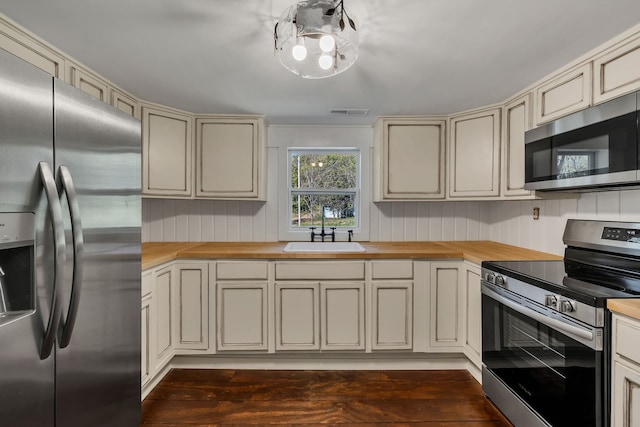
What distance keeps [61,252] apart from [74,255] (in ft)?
0.22

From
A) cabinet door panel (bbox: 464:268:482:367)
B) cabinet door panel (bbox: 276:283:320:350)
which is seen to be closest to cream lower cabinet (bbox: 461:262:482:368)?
cabinet door panel (bbox: 464:268:482:367)

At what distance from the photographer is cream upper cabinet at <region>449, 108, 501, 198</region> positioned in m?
2.50

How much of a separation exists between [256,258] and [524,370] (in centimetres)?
174

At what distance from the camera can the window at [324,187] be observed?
123 inches

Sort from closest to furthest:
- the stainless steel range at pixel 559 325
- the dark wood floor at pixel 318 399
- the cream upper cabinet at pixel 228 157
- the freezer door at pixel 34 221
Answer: the freezer door at pixel 34 221 → the stainless steel range at pixel 559 325 → the dark wood floor at pixel 318 399 → the cream upper cabinet at pixel 228 157

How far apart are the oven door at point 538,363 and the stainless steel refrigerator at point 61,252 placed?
71.7 inches

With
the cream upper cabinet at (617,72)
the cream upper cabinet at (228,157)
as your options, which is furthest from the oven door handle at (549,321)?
the cream upper cabinet at (228,157)

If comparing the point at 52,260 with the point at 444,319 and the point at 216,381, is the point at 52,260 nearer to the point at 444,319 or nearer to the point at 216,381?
the point at 216,381

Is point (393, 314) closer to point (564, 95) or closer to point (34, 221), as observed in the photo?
point (564, 95)

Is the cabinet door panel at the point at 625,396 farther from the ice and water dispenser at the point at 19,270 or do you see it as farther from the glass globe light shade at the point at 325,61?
the ice and water dispenser at the point at 19,270

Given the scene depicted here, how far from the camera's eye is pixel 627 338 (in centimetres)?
116

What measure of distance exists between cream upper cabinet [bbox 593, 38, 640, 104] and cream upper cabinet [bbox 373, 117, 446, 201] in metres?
1.18

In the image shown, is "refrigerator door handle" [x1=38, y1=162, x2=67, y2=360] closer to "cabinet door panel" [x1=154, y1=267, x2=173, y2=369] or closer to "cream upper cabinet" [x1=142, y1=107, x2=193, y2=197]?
"cabinet door panel" [x1=154, y1=267, x2=173, y2=369]

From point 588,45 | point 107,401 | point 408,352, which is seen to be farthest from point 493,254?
point 107,401
